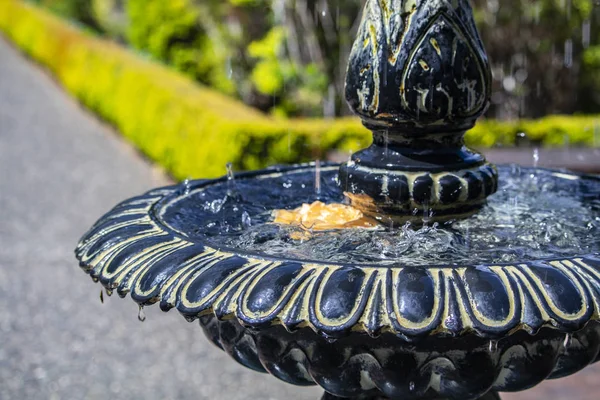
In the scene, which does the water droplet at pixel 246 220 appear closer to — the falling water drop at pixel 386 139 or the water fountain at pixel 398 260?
the water fountain at pixel 398 260

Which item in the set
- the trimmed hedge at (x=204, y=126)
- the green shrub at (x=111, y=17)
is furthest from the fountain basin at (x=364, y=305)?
the green shrub at (x=111, y=17)

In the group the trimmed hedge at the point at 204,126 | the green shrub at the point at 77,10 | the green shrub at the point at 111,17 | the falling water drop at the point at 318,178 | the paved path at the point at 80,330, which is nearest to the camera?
the falling water drop at the point at 318,178

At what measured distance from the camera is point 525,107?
9016 millimetres

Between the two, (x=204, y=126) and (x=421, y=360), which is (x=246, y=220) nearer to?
(x=421, y=360)

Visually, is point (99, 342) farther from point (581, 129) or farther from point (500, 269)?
point (581, 129)

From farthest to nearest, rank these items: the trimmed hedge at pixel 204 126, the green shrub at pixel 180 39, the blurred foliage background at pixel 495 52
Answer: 1. the green shrub at pixel 180 39
2. the blurred foliage background at pixel 495 52
3. the trimmed hedge at pixel 204 126

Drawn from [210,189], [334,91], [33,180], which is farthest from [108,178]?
[210,189]

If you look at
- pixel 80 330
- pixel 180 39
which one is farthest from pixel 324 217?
pixel 180 39

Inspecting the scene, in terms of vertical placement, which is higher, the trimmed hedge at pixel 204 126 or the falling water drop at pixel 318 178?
the falling water drop at pixel 318 178

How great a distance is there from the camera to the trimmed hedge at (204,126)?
673 centimetres

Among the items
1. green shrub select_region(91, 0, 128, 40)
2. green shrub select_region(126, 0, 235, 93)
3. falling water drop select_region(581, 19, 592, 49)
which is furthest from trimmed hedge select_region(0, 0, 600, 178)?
green shrub select_region(91, 0, 128, 40)

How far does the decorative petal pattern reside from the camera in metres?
1.46

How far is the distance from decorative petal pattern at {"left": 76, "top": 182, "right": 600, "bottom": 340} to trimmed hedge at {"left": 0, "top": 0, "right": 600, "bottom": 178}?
192 inches

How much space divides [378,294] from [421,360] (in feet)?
0.91
